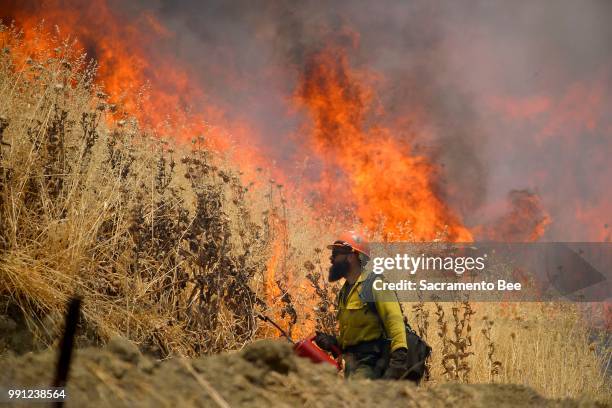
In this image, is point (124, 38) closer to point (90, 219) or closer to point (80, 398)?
point (90, 219)

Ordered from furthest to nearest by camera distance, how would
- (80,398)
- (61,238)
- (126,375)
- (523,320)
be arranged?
(523,320)
(61,238)
(126,375)
(80,398)

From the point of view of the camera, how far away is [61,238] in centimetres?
543

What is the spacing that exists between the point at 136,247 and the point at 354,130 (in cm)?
934

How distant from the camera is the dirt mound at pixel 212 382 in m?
2.87

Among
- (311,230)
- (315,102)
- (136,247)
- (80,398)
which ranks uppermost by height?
(315,102)

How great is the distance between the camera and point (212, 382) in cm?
317

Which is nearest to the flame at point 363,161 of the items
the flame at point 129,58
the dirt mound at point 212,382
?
the flame at point 129,58

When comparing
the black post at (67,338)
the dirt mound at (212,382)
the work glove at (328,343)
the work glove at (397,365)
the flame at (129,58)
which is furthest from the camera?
the flame at (129,58)

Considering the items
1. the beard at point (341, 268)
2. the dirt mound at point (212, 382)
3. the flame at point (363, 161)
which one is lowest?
the dirt mound at point (212, 382)

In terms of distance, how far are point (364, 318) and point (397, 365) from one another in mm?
535

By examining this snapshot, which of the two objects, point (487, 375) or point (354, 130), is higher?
point (354, 130)

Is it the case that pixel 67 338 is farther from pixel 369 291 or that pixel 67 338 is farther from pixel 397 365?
pixel 369 291

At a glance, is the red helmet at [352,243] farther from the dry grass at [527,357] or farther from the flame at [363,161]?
the flame at [363,161]

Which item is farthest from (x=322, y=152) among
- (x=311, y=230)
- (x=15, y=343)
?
(x=15, y=343)
